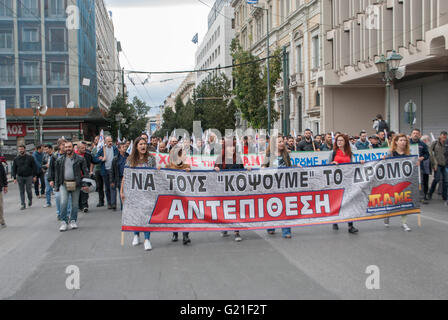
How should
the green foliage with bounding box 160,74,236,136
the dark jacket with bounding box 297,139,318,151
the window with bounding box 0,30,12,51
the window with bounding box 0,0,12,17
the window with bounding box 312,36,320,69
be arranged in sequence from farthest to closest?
the green foliage with bounding box 160,74,236,136, the window with bounding box 0,30,12,51, the window with bounding box 0,0,12,17, the window with bounding box 312,36,320,69, the dark jacket with bounding box 297,139,318,151

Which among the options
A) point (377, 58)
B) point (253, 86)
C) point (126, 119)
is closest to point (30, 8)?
point (126, 119)

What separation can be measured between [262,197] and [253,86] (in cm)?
2910

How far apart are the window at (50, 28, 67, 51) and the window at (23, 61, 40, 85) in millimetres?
2345

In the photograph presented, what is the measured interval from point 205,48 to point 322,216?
304 ft

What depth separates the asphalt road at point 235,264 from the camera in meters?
5.45

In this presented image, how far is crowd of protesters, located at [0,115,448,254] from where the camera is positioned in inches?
354

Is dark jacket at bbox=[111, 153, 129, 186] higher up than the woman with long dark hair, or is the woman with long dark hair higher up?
the woman with long dark hair

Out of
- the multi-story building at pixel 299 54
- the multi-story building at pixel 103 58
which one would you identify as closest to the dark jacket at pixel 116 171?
the multi-story building at pixel 299 54

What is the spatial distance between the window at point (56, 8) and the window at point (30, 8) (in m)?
1.22

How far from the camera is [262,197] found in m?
8.67

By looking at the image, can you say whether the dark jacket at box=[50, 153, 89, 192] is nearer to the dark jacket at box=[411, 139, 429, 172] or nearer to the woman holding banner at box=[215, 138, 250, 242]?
the woman holding banner at box=[215, 138, 250, 242]

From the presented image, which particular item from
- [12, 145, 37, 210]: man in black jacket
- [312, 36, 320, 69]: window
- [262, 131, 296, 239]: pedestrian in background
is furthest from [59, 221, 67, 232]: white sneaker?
[312, 36, 320, 69]: window

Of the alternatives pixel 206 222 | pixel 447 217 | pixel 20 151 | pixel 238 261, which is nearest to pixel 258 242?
pixel 206 222

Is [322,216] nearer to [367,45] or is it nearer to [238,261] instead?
[238,261]
